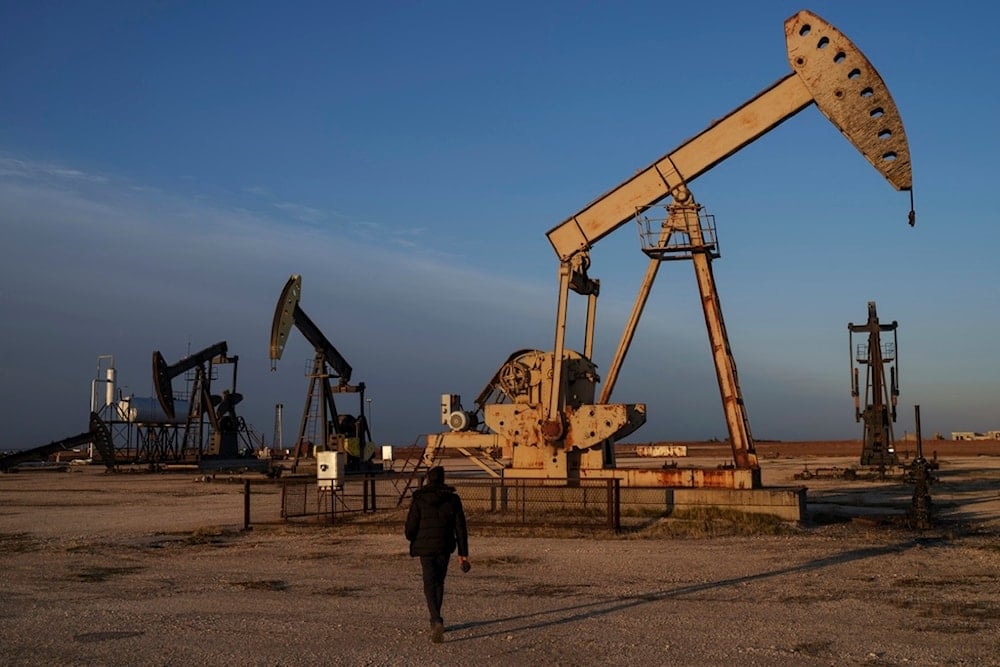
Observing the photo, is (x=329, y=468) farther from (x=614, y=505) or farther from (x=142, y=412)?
(x=142, y=412)

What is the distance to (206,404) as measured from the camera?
4625cm

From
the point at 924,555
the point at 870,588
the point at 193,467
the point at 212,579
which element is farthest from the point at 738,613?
the point at 193,467

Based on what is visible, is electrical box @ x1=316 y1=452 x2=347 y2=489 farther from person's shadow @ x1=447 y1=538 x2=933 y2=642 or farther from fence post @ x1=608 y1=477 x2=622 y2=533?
person's shadow @ x1=447 y1=538 x2=933 y2=642

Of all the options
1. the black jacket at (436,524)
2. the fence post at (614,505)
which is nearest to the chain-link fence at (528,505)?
the fence post at (614,505)

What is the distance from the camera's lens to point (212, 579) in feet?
35.4

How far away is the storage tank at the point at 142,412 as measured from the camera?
49.7 meters

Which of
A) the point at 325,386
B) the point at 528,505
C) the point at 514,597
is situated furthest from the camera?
the point at 325,386

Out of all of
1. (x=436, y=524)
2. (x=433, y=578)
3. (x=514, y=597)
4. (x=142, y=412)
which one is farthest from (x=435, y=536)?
(x=142, y=412)

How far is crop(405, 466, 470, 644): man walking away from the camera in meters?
7.45

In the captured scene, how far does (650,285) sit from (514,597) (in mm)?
8809

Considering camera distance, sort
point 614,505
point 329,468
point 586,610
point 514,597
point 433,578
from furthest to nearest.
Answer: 1. point 329,468
2. point 614,505
3. point 514,597
4. point 586,610
5. point 433,578

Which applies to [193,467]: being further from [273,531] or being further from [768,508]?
[768,508]

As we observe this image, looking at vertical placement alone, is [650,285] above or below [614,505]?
above

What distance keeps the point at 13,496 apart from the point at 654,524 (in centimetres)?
2082
